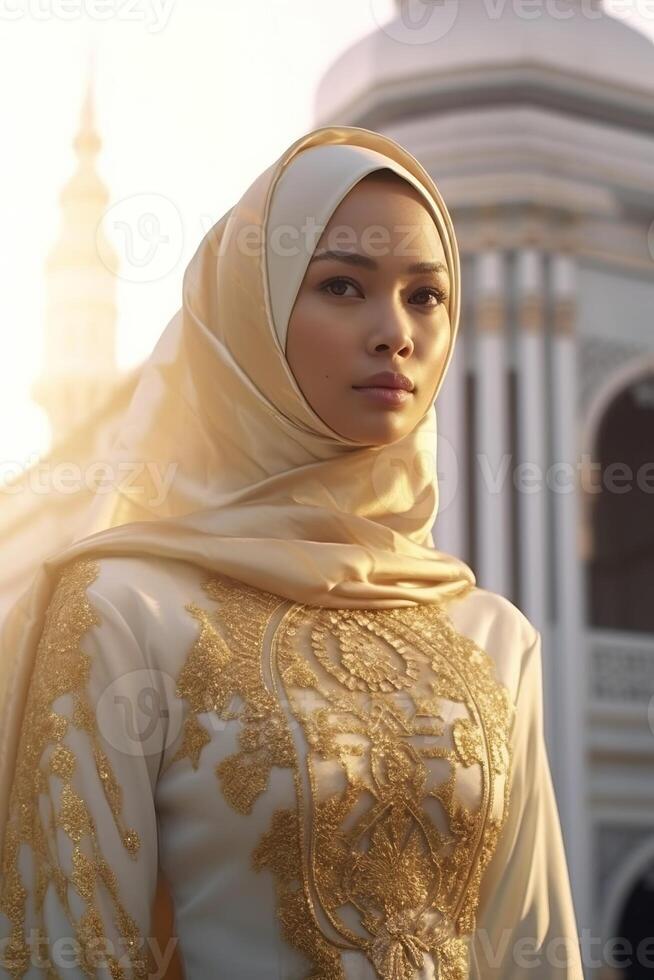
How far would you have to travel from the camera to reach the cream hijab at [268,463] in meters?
1.49

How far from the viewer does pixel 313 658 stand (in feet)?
→ 4.85

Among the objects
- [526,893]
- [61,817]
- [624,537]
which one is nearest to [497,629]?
[526,893]

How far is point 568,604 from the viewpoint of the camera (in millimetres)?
6449

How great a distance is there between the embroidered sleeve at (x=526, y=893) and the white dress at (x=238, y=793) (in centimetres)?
3

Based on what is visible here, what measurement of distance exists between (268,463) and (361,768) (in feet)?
1.16

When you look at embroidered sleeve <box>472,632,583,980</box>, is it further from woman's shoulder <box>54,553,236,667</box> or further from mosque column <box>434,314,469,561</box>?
mosque column <box>434,314,469,561</box>

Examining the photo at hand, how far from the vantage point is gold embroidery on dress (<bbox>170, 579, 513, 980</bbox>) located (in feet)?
4.52

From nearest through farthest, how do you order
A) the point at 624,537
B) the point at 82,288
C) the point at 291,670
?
1. the point at 291,670
2. the point at 82,288
3. the point at 624,537

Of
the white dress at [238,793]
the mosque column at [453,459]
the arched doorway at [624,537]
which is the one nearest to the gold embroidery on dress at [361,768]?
the white dress at [238,793]

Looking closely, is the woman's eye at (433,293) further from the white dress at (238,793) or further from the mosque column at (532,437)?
the mosque column at (532,437)

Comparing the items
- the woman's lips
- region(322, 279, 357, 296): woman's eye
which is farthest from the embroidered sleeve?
region(322, 279, 357, 296): woman's eye

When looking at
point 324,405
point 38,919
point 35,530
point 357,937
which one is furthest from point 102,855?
point 35,530

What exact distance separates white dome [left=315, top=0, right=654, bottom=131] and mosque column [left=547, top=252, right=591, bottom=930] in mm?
833

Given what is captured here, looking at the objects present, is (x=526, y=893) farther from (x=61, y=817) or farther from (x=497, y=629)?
(x=61, y=817)
